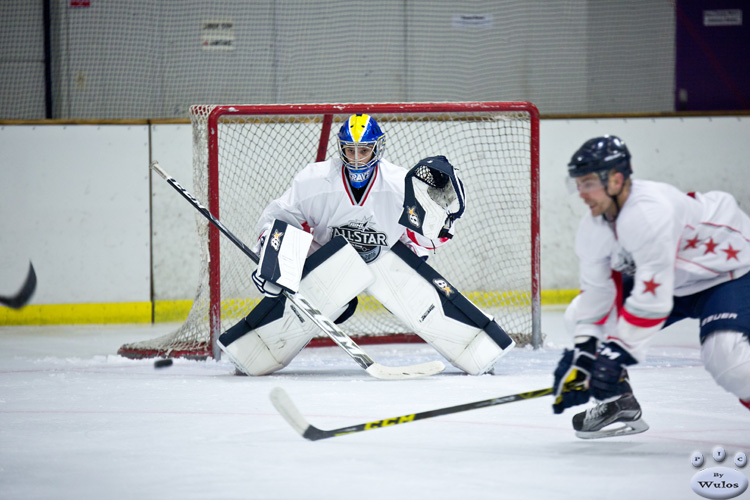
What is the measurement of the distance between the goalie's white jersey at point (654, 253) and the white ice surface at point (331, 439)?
0.36 m

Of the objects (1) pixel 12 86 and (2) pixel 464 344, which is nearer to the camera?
(2) pixel 464 344

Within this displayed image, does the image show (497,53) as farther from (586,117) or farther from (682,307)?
(682,307)

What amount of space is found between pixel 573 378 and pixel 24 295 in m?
3.63

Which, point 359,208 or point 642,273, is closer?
point 642,273

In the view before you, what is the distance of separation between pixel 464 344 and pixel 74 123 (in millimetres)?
2750

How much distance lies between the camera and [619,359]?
220 centimetres

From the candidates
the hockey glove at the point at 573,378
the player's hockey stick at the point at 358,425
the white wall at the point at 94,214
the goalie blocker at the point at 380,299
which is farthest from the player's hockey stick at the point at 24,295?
the hockey glove at the point at 573,378

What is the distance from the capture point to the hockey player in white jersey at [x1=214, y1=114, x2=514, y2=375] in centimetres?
359

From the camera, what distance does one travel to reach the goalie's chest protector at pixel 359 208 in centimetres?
368

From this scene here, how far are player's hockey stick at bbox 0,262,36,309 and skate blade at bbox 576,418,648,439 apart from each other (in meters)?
3.49

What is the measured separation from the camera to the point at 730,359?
2195mm

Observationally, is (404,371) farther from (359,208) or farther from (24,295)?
(24,295)

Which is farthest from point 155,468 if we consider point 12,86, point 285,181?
point 12,86

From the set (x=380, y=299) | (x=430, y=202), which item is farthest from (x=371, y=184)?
(x=380, y=299)
